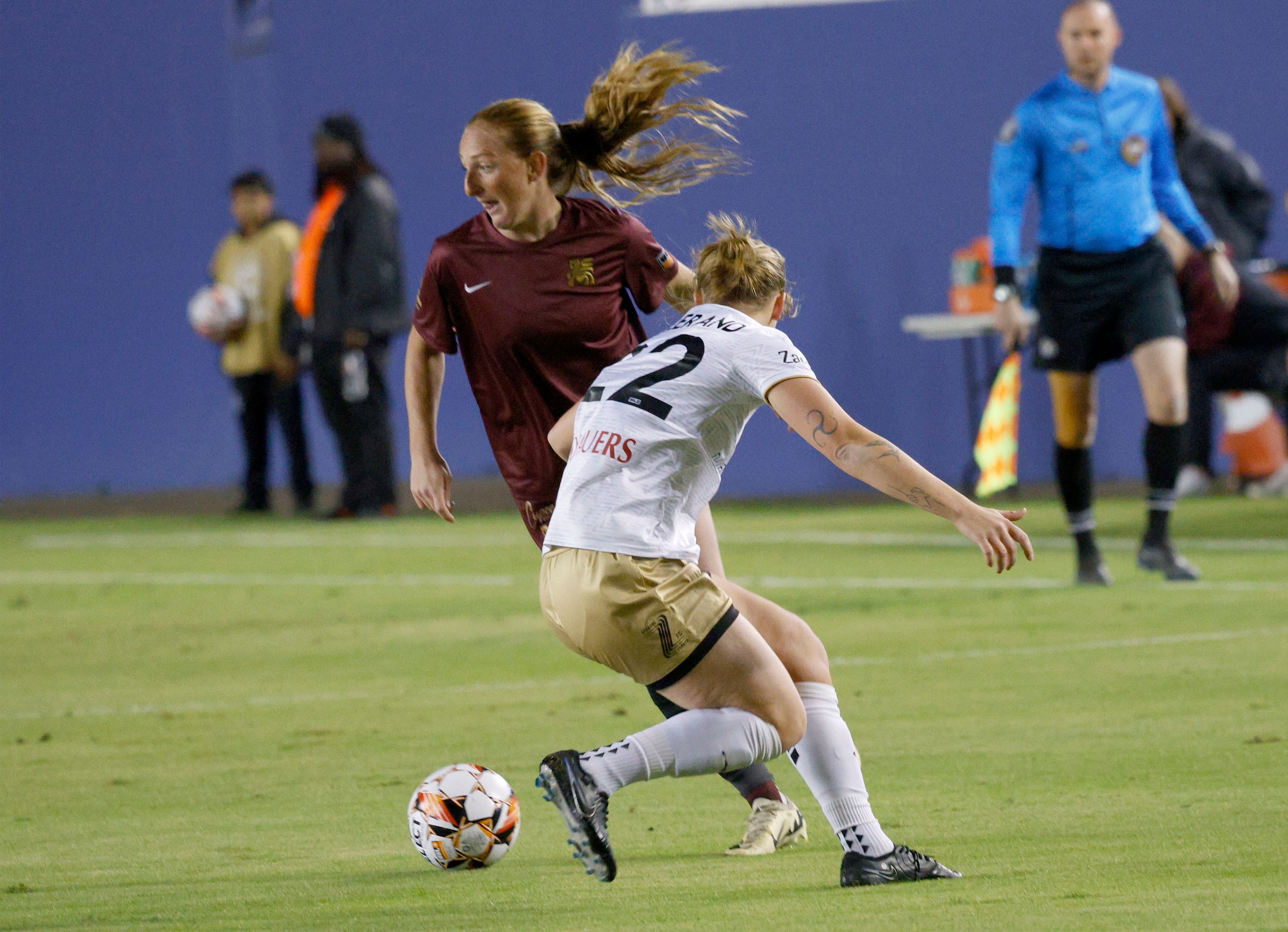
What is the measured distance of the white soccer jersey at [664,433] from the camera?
153 inches

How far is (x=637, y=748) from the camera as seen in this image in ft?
12.7

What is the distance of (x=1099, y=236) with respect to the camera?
864cm

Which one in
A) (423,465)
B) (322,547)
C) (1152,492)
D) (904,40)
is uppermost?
(904,40)

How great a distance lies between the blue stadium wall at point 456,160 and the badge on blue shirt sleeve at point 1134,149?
7.22 meters

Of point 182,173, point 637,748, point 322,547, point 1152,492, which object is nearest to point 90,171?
point 182,173

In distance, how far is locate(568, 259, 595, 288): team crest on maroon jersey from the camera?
470cm

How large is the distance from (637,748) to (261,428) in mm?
12356

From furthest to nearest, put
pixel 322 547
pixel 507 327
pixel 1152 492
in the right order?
pixel 322 547
pixel 1152 492
pixel 507 327

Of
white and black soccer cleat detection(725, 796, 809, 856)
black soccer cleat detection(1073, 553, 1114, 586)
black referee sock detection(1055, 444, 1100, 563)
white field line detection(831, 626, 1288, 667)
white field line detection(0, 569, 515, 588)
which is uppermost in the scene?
white and black soccer cleat detection(725, 796, 809, 856)

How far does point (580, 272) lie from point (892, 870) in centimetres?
166

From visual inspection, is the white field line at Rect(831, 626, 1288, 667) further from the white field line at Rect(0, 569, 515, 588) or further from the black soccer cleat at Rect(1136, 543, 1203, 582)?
the white field line at Rect(0, 569, 515, 588)

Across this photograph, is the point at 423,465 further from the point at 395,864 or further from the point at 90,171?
the point at 90,171

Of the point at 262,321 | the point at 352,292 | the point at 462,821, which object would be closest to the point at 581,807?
the point at 462,821

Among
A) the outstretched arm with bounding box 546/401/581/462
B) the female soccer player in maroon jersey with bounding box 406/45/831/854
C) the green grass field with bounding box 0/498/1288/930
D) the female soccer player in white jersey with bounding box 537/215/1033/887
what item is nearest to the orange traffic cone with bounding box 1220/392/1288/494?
the green grass field with bounding box 0/498/1288/930
